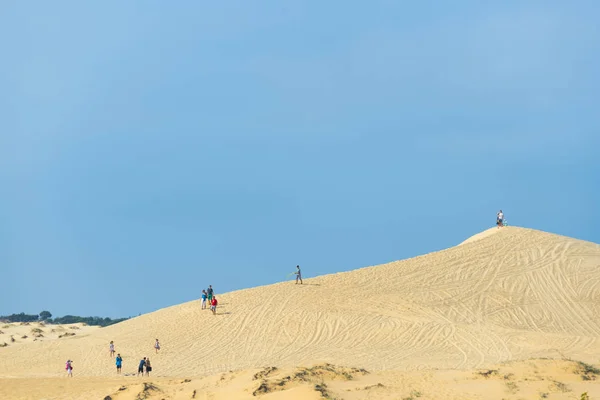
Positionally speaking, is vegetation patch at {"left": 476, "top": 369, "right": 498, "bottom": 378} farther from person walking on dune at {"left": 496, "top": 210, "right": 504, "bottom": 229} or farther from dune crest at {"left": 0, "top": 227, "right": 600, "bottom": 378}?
person walking on dune at {"left": 496, "top": 210, "right": 504, "bottom": 229}

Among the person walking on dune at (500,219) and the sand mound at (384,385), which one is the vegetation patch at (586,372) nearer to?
the sand mound at (384,385)

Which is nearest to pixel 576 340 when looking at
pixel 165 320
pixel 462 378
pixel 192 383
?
pixel 462 378

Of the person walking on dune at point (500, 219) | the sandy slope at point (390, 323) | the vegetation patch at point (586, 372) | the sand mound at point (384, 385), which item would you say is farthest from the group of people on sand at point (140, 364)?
the person walking on dune at point (500, 219)

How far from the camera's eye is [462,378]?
19.1m

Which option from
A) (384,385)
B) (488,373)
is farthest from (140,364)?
(488,373)

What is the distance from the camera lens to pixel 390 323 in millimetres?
35656

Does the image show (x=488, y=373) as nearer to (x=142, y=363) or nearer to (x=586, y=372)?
(x=586, y=372)

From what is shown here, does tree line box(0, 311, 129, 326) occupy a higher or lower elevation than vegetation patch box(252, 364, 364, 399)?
higher

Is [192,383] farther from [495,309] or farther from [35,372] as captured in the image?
[495,309]

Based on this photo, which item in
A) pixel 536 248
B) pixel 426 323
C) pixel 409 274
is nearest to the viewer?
pixel 426 323

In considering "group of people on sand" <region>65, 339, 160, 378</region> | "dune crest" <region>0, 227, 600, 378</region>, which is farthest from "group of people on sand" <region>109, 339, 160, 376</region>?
"dune crest" <region>0, 227, 600, 378</region>

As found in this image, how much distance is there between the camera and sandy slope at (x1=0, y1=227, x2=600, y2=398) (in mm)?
31172

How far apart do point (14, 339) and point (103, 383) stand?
982 inches

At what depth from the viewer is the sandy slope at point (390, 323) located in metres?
31.2
